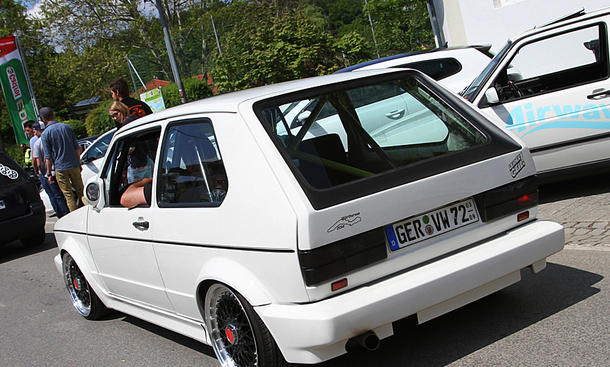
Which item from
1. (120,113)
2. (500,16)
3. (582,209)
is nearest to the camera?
(582,209)

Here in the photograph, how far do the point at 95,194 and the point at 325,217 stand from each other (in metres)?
2.59

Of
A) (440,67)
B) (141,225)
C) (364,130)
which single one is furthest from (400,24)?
(141,225)

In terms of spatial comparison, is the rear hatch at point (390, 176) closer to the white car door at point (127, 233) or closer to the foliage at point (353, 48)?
the white car door at point (127, 233)

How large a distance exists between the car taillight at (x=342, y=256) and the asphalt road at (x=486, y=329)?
1.50 ft

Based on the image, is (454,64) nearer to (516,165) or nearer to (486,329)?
(516,165)

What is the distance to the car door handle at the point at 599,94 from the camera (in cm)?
651

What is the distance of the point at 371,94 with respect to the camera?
13.5 feet

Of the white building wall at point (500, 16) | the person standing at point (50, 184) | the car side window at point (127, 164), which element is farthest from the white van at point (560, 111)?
the person standing at point (50, 184)

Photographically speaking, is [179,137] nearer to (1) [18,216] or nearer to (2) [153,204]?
(2) [153,204]

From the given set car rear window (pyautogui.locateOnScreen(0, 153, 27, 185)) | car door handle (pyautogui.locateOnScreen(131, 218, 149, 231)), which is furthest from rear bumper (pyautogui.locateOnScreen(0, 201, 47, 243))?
car door handle (pyautogui.locateOnScreen(131, 218, 149, 231))

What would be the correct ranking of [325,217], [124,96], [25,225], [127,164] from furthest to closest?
1. [25,225]
2. [124,96]
3. [127,164]
4. [325,217]

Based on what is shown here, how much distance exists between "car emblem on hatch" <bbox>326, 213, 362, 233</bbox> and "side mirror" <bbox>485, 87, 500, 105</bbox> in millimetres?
3947

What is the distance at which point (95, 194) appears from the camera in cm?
507

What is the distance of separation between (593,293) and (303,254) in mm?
2153
